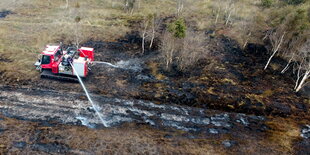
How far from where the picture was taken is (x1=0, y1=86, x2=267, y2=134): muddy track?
54.8 ft

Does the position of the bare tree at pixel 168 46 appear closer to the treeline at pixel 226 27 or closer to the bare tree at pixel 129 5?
the treeline at pixel 226 27

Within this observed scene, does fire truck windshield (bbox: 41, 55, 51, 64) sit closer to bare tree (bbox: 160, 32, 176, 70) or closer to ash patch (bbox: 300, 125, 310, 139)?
bare tree (bbox: 160, 32, 176, 70)

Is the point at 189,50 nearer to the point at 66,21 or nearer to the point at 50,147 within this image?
the point at 50,147

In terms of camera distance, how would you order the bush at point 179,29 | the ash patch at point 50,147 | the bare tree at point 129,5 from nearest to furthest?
1. the ash patch at point 50,147
2. the bush at point 179,29
3. the bare tree at point 129,5

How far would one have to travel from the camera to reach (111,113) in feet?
57.7

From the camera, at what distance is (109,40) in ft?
100.0

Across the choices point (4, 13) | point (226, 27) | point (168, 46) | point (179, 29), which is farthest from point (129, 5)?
point (179, 29)

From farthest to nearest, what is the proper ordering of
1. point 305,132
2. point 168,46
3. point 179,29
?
point 168,46 < point 179,29 < point 305,132

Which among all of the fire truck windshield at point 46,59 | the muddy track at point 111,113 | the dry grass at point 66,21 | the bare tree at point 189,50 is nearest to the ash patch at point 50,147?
the muddy track at point 111,113

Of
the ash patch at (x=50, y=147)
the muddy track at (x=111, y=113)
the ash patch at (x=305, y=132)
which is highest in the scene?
the muddy track at (x=111, y=113)

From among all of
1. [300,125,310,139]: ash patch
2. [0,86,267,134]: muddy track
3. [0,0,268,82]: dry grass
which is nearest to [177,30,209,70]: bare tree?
[0,86,267,134]: muddy track

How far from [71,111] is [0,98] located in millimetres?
6110

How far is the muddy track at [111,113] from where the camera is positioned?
16.7 m

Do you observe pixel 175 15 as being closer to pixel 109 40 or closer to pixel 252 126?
pixel 109 40
